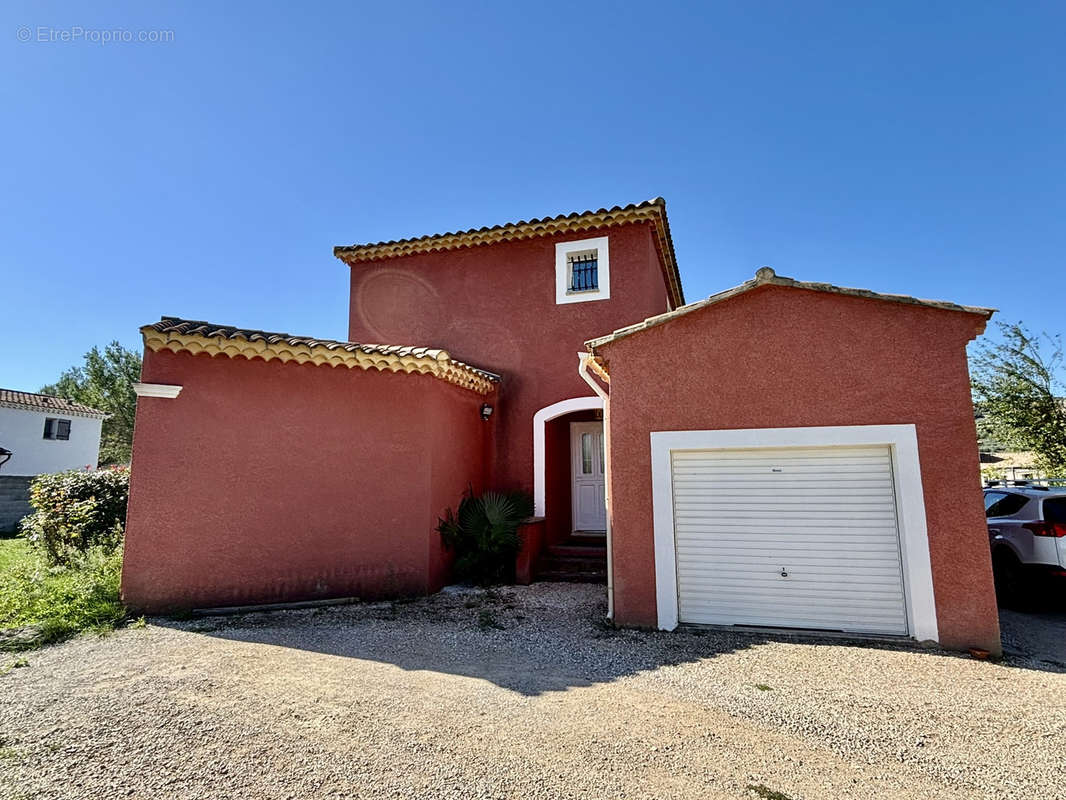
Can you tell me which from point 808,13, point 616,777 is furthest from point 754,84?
point 616,777

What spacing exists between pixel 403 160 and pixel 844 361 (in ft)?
33.0

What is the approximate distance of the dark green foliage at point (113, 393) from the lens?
37844 millimetres

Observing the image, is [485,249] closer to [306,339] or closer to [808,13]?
[306,339]

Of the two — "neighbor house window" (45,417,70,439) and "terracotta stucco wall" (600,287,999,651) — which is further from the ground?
"neighbor house window" (45,417,70,439)

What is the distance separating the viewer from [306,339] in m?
8.20

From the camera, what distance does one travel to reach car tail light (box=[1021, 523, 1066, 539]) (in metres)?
7.51

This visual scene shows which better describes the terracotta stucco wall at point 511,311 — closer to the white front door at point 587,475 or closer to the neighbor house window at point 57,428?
the white front door at point 587,475

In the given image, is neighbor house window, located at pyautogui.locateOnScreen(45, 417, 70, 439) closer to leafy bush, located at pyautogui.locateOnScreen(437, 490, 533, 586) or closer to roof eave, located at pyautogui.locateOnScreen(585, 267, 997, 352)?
leafy bush, located at pyautogui.locateOnScreen(437, 490, 533, 586)

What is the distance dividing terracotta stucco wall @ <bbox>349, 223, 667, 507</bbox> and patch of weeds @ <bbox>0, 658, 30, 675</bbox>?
7.49 metres

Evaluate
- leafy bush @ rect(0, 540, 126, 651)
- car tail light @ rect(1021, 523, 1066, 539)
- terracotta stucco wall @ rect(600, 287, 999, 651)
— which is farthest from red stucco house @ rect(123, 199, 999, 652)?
car tail light @ rect(1021, 523, 1066, 539)

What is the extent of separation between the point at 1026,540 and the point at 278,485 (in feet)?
38.1

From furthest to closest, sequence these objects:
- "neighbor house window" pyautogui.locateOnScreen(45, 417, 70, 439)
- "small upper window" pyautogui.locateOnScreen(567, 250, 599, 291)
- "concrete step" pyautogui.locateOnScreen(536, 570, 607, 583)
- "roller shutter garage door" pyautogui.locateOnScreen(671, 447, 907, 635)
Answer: "neighbor house window" pyautogui.locateOnScreen(45, 417, 70, 439)
"small upper window" pyautogui.locateOnScreen(567, 250, 599, 291)
"concrete step" pyautogui.locateOnScreen(536, 570, 607, 583)
"roller shutter garage door" pyautogui.locateOnScreen(671, 447, 907, 635)

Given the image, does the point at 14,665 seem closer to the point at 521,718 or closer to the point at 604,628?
the point at 521,718

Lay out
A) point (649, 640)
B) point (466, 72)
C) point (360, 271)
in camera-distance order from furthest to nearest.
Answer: point (360, 271), point (466, 72), point (649, 640)
